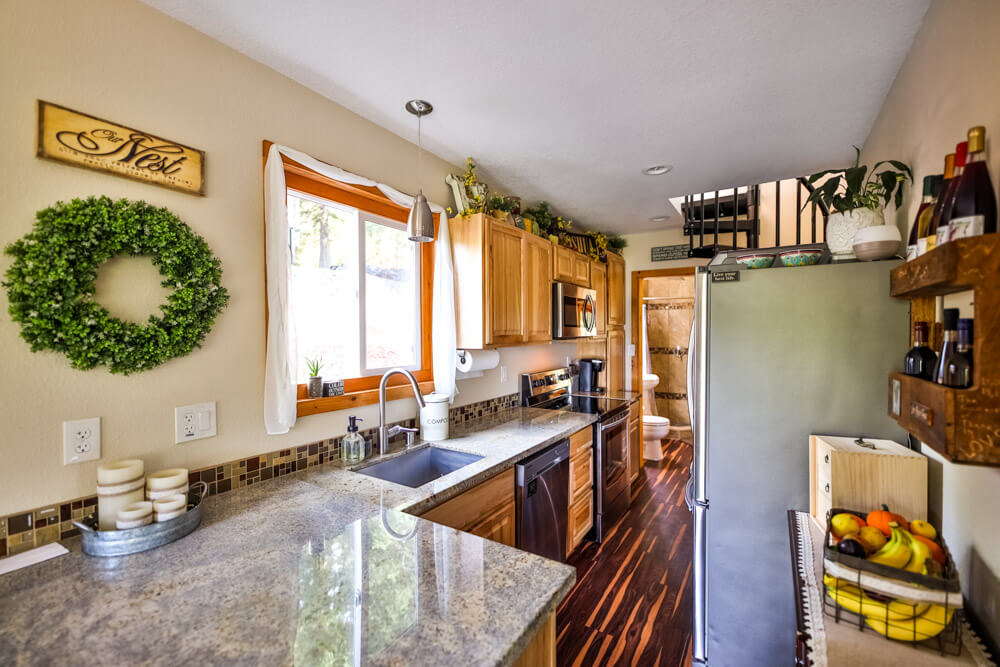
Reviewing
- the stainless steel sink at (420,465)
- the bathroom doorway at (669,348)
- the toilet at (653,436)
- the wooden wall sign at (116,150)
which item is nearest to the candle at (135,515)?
the stainless steel sink at (420,465)

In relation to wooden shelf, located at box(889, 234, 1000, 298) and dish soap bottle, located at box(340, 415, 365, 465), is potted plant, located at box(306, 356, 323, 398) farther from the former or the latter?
wooden shelf, located at box(889, 234, 1000, 298)

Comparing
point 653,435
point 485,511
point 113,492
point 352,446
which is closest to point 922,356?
point 485,511

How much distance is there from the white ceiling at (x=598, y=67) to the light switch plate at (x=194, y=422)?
1.31 metres

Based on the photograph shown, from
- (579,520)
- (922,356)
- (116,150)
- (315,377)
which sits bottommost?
(579,520)

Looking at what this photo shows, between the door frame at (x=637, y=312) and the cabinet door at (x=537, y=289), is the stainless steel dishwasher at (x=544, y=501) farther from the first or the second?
the door frame at (x=637, y=312)

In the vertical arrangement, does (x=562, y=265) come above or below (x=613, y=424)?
above

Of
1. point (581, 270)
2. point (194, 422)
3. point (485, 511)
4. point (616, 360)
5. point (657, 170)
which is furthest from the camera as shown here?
point (616, 360)

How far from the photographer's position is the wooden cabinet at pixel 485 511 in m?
1.63

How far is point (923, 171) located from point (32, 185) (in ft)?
8.79

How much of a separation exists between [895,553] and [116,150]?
7.53ft

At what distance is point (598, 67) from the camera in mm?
1680

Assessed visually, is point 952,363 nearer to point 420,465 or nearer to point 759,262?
point 759,262

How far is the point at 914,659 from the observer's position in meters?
0.87

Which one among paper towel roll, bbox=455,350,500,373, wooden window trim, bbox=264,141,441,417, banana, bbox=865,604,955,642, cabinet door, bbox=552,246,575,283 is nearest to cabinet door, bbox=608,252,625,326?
cabinet door, bbox=552,246,575,283
